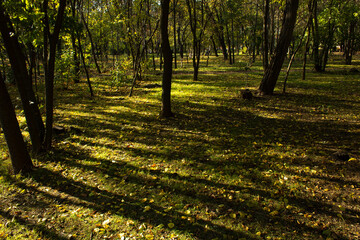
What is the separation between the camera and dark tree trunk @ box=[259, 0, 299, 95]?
10.0 m

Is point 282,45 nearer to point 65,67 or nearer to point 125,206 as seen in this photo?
point 125,206

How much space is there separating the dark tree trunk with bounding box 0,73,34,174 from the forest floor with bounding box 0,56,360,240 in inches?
11.2

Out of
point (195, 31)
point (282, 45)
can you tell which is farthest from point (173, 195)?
point (195, 31)

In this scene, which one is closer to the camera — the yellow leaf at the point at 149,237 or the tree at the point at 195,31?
the yellow leaf at the point at 149,237

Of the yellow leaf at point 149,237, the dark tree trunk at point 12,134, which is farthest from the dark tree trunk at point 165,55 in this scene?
the yellow leaf at point 149,237

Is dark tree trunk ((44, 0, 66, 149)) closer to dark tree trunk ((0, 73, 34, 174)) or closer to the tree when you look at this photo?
dark tree trunk ((0, 73, 34, 174))

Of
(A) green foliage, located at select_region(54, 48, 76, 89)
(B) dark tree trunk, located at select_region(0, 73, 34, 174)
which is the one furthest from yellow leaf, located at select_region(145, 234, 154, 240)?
(A) green foliage, located at select_region(54, 48, 76, 89)

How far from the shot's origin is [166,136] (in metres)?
7.08

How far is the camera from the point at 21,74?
17.0 ft

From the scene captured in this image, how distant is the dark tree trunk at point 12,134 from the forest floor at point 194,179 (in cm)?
29

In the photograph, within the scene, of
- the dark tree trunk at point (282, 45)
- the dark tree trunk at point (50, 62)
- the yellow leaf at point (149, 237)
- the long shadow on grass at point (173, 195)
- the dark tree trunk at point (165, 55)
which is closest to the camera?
the yellow leaf at point (149, 237)

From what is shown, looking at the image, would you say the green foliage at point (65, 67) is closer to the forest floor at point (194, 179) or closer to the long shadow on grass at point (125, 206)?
the forest floor at point (194, 179)

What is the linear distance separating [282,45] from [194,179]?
28.9 ft

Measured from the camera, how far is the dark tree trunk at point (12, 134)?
451 cm
